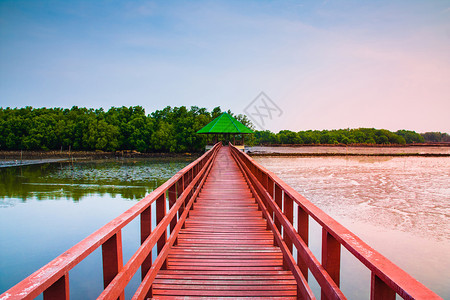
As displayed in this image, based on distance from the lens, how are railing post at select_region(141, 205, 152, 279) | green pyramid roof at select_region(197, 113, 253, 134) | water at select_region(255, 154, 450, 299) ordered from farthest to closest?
green pyramid roof at select_region(197, 113, 253, 134), water at select_region(255, 154, 450, 299), railing post at select_region(141, 205, 152, 279)

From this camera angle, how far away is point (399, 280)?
3.76ft

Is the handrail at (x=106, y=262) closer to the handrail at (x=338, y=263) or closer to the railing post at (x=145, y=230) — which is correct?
the railing post at (x=145, y=230)

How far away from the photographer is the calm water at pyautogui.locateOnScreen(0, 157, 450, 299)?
419 inches

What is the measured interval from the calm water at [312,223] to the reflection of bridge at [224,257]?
670 cm

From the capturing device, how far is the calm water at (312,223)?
10.6 meters

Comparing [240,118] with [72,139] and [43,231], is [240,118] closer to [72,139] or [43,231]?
[72,139]

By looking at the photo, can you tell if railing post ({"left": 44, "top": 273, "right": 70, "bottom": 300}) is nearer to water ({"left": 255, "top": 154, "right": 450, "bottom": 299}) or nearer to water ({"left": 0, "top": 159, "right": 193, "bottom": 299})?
water ({"left": 255, "top": 154, "right": 450, "bottom": 299})

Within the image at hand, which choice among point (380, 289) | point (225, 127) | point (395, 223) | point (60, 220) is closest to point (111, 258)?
point (380, 289)

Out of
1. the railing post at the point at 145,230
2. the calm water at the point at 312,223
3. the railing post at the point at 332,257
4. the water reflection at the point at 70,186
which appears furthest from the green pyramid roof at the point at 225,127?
the railing post at the point at 332,257

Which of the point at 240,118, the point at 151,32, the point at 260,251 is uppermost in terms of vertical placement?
the point at 151,32

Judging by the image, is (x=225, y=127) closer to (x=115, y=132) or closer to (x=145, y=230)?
(x=145, y=230)

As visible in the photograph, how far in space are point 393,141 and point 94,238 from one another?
13997cm

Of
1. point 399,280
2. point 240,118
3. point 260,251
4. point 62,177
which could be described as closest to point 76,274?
point 260,251

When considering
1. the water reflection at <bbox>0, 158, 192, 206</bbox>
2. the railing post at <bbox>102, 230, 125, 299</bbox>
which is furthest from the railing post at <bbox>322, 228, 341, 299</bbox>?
the water reflection at <bbox>0, 158, 192, 206</bbox>
